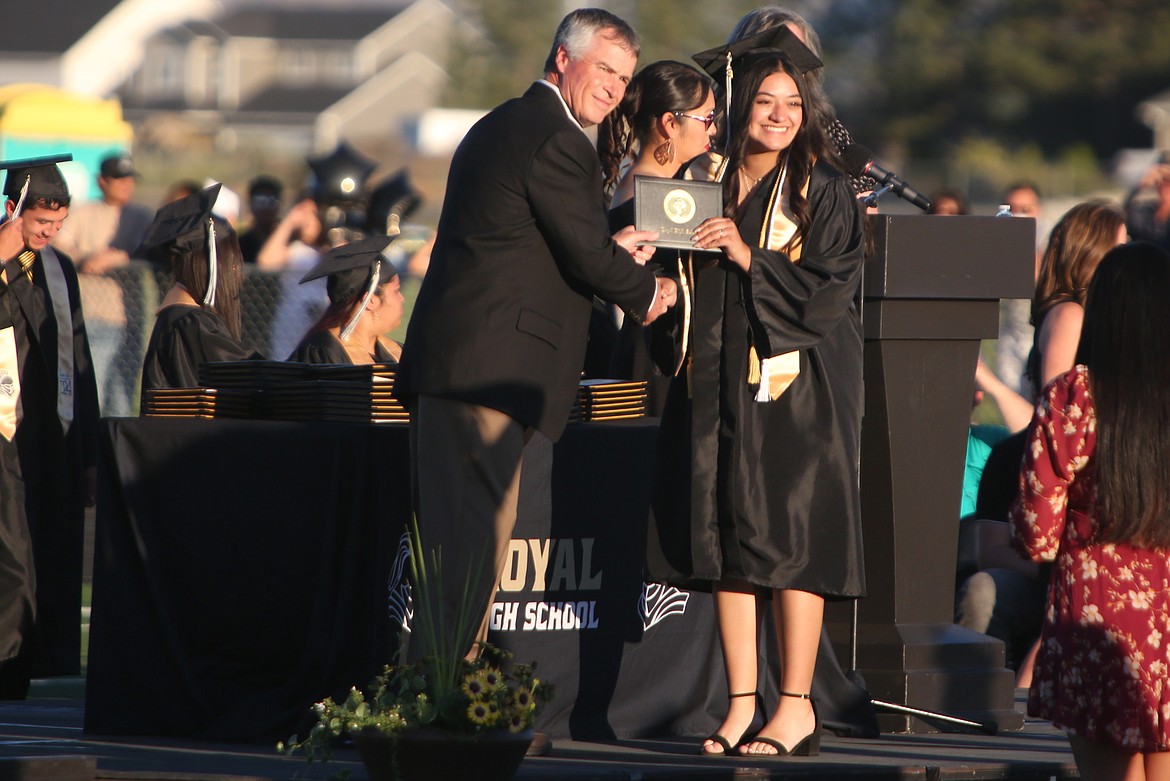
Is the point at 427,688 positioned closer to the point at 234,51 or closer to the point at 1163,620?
the point at 1163,620

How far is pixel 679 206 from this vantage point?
5.33 m

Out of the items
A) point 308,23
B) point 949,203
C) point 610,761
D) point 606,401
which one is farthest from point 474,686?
point 308,23

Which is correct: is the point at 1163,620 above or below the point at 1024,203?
below

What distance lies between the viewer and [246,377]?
6.14 metres

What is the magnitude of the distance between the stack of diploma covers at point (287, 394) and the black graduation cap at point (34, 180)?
A: 5.02 feet

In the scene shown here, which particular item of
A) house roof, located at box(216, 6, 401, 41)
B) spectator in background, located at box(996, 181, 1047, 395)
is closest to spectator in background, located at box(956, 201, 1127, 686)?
spectator in background, located at box(996, 181, 1047, 395)

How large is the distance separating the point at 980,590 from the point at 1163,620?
3517 mm

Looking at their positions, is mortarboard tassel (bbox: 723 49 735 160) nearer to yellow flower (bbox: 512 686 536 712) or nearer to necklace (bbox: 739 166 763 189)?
necklace (bbox: 739 166 763 189)

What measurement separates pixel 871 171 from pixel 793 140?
80 cm

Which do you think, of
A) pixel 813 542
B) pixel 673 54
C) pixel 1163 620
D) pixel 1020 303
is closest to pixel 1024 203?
pixel 1020 303

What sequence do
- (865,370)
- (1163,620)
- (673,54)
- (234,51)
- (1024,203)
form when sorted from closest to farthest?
(1163,620) → (865,370) → (1024,203) → (673,54) → (234,51)

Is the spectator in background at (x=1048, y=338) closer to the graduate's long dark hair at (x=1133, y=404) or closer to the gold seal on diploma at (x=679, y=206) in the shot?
the gold seal on diploma at (x=679, y=206)

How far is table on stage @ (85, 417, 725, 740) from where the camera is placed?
5820 millimetres

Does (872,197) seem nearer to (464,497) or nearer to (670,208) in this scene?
(670,208)
